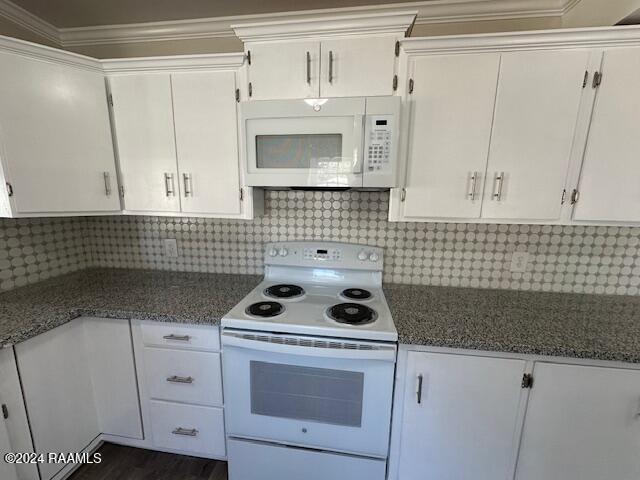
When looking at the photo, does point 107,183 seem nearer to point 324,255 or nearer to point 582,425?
point 324,255

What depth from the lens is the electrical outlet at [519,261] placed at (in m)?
1.70

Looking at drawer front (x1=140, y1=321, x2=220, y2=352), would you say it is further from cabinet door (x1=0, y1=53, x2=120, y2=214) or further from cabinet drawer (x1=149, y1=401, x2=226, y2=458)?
cabinet door (x1=0, y1=53, x2=120, y2=214)

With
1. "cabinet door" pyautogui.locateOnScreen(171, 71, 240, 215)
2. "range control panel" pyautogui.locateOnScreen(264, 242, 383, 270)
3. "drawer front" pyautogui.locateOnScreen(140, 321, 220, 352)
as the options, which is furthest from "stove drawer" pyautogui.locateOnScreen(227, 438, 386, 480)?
"cabinet door" pyautogui.locateOnScreen(171, 71, 240, 215)

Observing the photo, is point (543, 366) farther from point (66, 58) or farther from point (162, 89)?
point (66, 58)

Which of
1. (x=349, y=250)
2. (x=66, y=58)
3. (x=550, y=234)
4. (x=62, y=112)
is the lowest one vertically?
(x=349, y=250)

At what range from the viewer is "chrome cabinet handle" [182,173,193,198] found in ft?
5.22

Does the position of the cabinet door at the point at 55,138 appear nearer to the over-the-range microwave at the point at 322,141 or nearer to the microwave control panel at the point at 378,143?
the over-the-range microwave at the point at 322,141

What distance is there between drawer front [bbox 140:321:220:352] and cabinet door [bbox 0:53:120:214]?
2.43ft

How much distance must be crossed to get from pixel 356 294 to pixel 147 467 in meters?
1.52

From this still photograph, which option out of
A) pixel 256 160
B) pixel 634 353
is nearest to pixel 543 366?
pixel 634 353

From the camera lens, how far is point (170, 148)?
62.0 inches

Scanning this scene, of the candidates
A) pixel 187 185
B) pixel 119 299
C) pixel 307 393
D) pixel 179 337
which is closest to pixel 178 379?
pixel 179 337

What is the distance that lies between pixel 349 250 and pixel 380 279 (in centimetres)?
26

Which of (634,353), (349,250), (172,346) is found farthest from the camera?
(349,250)
